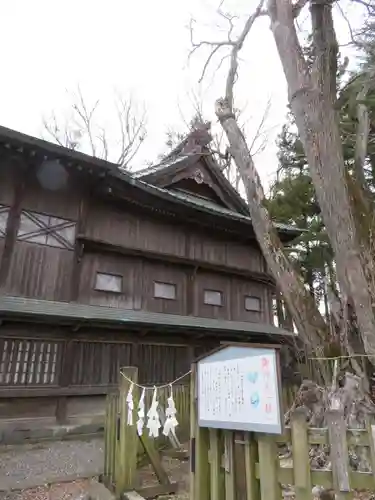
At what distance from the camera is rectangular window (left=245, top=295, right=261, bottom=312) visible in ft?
44.8

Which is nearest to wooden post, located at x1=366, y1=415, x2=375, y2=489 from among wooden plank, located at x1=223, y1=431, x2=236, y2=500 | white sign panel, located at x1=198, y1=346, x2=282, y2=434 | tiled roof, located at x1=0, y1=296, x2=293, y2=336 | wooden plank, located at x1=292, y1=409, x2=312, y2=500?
wooden plank, located at x1=292, y1=409, x2=312, y2=500

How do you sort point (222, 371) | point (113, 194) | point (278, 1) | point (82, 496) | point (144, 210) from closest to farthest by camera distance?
point (222, 371) < point (82, 496) < point (278, 1) < point (113, 194) < point (144, 210)

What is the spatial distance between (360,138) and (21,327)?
8.42 meters

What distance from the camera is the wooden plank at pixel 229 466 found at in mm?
3375

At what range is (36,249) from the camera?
971 cm

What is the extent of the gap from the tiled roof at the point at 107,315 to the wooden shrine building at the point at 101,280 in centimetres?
4

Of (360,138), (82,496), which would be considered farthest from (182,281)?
(82,496)

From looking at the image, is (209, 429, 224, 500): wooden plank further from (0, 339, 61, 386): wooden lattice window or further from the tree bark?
(0, 339, 61, 386): wooden lattice window

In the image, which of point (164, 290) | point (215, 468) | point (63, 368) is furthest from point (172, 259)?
point (215, 468)

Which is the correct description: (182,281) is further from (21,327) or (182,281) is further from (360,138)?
(360,138)

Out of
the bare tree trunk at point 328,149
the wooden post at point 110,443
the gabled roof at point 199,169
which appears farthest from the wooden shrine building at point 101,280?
the bare tree trunk at point 328,149

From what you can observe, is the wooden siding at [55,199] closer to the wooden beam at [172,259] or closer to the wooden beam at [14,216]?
the wooden beam at [14,216]

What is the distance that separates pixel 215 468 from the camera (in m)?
3.61

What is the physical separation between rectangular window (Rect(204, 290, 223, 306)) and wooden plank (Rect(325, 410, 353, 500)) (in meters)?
9.70
